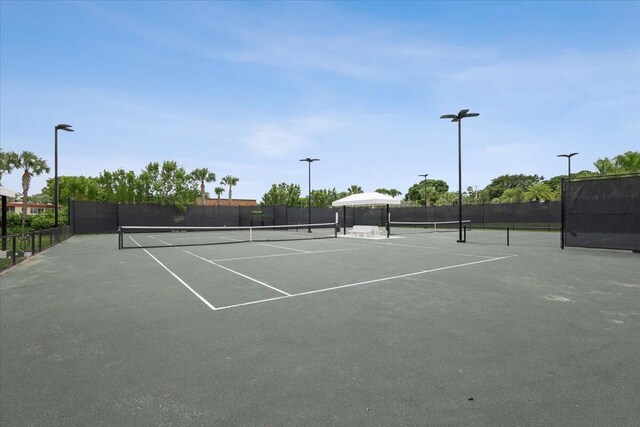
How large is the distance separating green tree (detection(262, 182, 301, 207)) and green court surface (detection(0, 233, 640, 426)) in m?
54.6

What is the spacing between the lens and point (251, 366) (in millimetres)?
3594

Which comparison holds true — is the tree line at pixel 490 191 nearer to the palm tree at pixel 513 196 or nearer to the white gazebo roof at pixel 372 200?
the palm tree at pixel 513 196

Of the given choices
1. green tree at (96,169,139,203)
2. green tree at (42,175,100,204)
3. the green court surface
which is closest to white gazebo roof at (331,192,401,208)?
the green court surface

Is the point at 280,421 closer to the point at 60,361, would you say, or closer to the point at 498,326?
the point at 60,361

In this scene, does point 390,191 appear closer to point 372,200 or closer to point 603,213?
point 372,200

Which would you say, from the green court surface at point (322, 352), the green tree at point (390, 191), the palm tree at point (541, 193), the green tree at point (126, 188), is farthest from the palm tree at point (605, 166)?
the green tree at point (390, 191)

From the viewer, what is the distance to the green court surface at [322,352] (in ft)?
9.25

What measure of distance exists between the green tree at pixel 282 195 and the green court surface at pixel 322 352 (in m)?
54.6

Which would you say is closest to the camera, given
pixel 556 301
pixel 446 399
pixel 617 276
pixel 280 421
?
pixel 280 421

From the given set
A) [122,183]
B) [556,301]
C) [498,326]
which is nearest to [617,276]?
[556,301]

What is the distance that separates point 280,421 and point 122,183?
4185 cm

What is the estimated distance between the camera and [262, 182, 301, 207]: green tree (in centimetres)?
6412

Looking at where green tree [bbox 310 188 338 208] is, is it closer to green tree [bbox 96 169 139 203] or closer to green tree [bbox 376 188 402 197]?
green tree [bbox 376 188 402 197]

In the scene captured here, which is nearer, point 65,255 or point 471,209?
point 65,255
